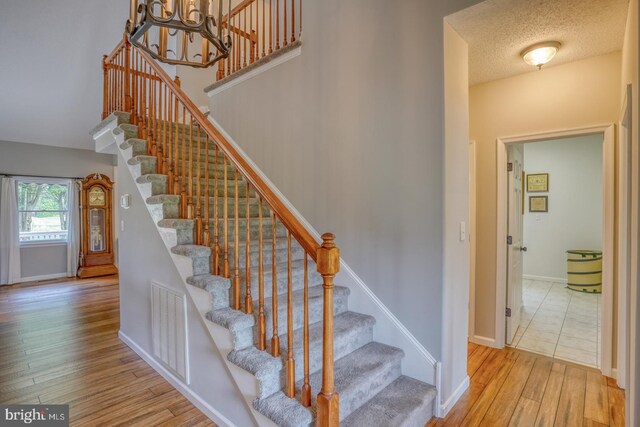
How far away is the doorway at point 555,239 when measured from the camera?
8.59 ft

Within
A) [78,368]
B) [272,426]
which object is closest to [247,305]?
[272,426]

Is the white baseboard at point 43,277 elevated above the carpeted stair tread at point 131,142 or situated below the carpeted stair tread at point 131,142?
below

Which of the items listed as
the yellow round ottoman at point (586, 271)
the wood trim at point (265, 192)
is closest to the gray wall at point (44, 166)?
the wood trim at point (265, 192)

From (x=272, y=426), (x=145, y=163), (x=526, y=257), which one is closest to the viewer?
(x=272, y=426)

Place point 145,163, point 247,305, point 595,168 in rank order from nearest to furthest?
1. point 247,305
2. point 145,163
3. point 595,168

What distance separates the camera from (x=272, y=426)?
65.1 inches

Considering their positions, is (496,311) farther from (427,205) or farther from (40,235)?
(40,235)

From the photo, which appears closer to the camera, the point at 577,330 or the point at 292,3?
the point at 292,3

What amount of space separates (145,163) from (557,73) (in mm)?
3672

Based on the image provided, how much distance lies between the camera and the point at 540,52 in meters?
2.38

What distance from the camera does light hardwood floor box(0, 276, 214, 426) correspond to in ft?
7.30

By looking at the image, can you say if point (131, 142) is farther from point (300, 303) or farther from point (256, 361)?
point (256, 361)

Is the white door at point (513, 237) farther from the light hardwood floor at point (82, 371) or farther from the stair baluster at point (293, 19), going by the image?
the light hardwood floor at point (82, 371)

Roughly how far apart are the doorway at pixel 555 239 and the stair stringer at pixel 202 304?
2.48 m
